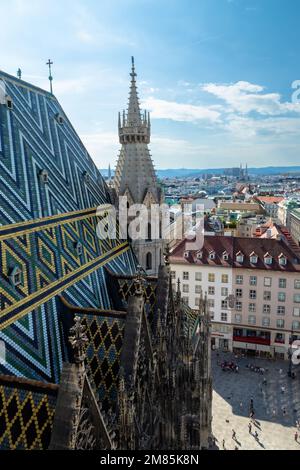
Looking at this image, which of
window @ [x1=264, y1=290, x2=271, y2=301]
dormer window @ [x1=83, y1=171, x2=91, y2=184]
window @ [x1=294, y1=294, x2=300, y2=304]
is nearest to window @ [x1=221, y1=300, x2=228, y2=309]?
window @ [x1=264, y1=290, x2=271, y2=301]

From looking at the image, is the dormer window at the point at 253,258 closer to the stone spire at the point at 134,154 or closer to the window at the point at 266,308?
the window at the point at 266,308

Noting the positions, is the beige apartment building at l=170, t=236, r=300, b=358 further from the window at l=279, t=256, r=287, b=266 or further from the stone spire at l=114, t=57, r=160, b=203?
the stone spire at l=114, t=57, r=160, b=203

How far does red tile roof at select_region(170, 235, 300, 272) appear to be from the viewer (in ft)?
146

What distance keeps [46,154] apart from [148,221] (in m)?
9.88

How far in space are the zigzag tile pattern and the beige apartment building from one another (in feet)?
78.1

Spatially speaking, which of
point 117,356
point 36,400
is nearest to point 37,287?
point 117,356

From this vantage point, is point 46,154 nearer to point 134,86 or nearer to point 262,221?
point 134,86

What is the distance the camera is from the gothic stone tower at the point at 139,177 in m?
26.7

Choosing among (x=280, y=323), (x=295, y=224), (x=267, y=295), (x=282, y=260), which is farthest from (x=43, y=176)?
(x=295, y=224)

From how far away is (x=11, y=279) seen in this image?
1302 cm

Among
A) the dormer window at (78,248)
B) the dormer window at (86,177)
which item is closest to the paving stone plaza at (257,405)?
the dormer window at (78,248)

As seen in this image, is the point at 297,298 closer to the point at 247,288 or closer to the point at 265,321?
the point at 265,321
